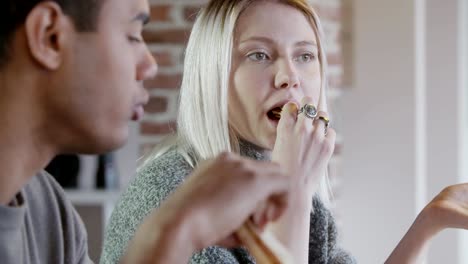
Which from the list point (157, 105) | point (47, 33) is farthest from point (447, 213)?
point (157, 105)

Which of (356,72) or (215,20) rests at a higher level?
(215,20)

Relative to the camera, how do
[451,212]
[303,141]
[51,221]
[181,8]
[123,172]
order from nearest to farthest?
[51,221] → [303,141] → [451,212] → [181,8] → [123,172]

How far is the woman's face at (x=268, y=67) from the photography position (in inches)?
53.0

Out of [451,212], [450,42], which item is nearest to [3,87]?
[451,212]

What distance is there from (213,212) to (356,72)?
2.51 m

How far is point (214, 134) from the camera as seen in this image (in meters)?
1.37

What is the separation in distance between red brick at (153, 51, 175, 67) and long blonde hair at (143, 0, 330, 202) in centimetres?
109

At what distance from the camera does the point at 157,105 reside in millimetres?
2510

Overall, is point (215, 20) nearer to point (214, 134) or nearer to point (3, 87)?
point (214, 134)

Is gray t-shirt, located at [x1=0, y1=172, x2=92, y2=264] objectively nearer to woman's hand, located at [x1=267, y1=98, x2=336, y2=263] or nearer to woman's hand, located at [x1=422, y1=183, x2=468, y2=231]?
woman's hand, located at [x1=267, y1=98, x2=336, y2=263]

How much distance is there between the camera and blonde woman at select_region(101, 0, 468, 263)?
1.29m

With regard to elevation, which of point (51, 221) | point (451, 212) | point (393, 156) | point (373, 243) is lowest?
point (373, 243)

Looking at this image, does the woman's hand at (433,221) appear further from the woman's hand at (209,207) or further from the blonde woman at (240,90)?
the woman's hand at (209,207)

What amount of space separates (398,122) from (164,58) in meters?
1.01
